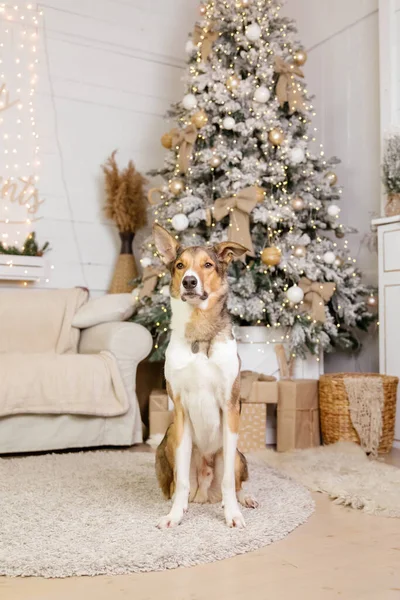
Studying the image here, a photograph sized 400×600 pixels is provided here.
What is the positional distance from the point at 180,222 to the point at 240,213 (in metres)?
0.36

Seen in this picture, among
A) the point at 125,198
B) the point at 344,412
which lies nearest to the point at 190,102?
the point at 125,198

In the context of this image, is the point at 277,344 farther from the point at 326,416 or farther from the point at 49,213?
the point at 49,213

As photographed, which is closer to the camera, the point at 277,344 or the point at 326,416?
the point at 326,416

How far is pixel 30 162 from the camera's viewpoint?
4.47 meters

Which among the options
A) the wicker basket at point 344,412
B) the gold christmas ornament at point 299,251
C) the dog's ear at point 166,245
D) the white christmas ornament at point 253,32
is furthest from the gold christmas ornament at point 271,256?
the dog's ear at point 166,245

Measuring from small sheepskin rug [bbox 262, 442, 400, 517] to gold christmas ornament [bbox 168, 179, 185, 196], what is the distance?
1667mm

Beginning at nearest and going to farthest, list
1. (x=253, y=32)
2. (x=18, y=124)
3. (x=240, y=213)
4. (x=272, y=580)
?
1. (x=272, y=580)
2. (x=240, y=213)
3. (x=253, y=32)
4. (x=18, y=124)

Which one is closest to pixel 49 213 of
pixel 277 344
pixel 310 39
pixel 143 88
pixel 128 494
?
pixel 143 88

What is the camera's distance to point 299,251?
3559 millimetres

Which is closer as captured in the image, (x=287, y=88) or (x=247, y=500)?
(x=247, y=500)

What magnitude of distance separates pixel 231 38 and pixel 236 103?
48 cm

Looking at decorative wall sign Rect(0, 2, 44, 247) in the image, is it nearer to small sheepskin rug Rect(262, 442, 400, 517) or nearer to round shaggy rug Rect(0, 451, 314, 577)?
round shaggy rug Rect(0, 451, 314, 577)

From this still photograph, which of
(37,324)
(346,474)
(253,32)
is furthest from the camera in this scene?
(37,324)

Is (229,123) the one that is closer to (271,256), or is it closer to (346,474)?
(271,256)
